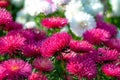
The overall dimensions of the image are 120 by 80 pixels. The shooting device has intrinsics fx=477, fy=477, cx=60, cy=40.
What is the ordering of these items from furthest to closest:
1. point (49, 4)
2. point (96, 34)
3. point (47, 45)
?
point (49, 4) < point (96, 34) < point (47, 45)

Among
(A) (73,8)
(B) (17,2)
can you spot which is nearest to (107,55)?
(A) (73,8)

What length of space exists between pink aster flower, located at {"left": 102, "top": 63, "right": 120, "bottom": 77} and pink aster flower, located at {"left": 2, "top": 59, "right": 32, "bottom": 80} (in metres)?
0.37

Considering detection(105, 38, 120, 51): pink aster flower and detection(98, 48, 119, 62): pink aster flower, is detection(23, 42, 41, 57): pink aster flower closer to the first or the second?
detection(98, 48, 119, 62): pink aster flower

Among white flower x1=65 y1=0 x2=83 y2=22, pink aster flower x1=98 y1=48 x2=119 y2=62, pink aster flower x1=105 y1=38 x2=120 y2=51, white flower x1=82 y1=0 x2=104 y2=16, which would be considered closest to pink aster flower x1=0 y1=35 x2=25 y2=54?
pink aster flower x1=98 y1=48 x2=119 y2=62

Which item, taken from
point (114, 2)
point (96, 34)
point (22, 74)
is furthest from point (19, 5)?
point (22, 74)

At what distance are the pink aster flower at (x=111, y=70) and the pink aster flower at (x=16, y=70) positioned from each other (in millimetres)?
374

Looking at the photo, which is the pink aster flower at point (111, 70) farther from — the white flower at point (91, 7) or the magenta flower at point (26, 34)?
the white flower at point (91, 7)

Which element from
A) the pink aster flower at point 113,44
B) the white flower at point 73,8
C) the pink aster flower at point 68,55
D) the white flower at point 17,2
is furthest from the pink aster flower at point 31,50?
the white flower at point 17,2

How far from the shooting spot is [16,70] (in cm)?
205

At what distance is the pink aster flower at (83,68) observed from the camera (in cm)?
214

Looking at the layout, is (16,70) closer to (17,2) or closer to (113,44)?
(113,44)

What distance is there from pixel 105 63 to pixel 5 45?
19.8 inches

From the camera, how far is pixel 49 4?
11.3 feet

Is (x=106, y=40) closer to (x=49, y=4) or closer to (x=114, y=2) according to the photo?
(x=49, y=4)
